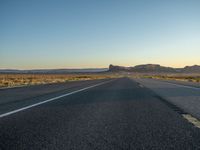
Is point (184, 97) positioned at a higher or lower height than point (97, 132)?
A: lower

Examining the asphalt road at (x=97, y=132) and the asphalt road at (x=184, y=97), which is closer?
the asphalt road at (x=97, y=132)

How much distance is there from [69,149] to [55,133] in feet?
3.76

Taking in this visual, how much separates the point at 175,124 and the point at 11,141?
3.37 m

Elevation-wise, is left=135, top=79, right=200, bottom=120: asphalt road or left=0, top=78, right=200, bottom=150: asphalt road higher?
left=0, top=78, right=200, bottom=150: asphalt road

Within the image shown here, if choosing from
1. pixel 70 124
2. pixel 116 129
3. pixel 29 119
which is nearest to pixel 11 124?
pixel 29 119

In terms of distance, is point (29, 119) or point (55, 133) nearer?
point (55, 133)

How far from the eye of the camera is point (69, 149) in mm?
4109

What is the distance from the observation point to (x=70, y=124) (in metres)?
6.19

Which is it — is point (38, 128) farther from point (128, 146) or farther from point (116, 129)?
point (128, 146)

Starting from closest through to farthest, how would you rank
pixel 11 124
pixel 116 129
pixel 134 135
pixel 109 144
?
pixel 109 144 → pixel 134 135 → pixel 116 129 → pixel 11 124

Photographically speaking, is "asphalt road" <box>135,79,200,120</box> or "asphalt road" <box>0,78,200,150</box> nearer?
"asphalt road" <box>0,78,200,150</box>

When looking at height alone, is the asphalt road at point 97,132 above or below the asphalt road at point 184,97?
above

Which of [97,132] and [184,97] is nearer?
[97,132]

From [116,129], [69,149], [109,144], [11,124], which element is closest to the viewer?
[69,149]
